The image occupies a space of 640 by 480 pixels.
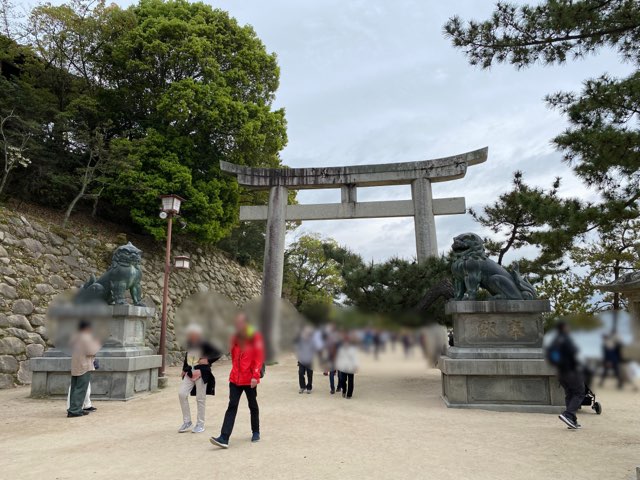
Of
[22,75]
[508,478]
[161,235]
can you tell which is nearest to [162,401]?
[508,478]

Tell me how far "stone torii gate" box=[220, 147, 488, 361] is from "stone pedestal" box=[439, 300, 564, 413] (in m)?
6.25

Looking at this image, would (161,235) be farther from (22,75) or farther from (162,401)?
(162,401)

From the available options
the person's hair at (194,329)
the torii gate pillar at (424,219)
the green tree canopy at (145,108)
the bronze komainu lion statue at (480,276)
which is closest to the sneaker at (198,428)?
the person's hair at (194,329)

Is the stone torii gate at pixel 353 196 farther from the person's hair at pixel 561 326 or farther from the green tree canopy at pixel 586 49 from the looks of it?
the person's hair at pixel 561 326

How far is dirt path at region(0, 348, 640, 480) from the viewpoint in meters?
4.46

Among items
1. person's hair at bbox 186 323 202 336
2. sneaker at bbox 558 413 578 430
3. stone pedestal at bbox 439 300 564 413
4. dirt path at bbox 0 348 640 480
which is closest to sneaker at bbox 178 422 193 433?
dirt path at bbox 0 348 640 480

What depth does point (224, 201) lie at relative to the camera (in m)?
19.5

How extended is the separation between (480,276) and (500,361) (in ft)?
5.83

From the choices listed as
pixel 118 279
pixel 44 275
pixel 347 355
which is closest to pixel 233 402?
pixel 347 355

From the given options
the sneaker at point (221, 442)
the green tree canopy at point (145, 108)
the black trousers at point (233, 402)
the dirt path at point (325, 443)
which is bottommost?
the dirt path at point (325, 443)

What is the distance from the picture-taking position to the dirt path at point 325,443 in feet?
14.6

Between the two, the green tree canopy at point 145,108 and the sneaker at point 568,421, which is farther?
the green tree canopy at point 145,108

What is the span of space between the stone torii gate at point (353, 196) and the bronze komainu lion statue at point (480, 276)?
5706 millimetres

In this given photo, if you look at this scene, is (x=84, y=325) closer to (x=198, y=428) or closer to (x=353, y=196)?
(x=198, y=428)
